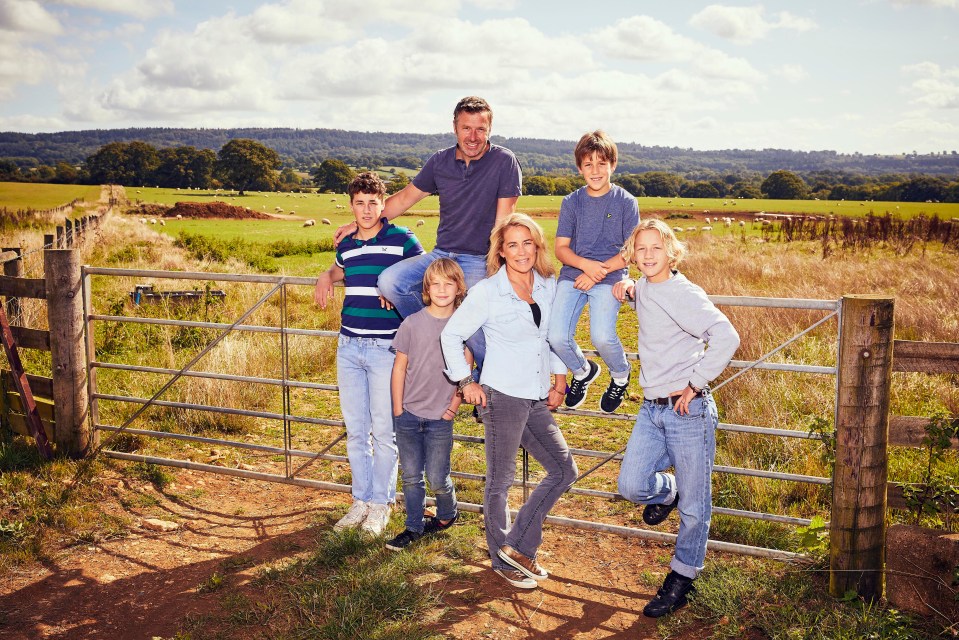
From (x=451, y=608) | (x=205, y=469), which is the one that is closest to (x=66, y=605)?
(x=205, y=469)

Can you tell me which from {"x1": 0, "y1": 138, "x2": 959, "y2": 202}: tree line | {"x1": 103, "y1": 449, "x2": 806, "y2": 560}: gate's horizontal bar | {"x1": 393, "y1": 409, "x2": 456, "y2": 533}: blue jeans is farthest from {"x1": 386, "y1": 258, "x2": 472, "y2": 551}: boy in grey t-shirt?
{"x1": 0, "y1": 138, "x2": 959, "y2": 202}: tree line

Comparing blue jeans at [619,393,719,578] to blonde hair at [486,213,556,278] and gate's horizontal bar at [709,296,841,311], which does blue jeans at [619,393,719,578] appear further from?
blonde hair at [486,213,556,278]

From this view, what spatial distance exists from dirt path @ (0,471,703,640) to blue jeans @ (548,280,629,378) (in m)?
1.43

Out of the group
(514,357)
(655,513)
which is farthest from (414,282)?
(655,513)

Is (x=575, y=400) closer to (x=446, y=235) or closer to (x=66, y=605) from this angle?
(x=446, y=235)

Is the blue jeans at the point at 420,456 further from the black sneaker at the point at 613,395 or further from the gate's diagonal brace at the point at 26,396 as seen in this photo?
the gate's diagonal brace at the point at 26,396

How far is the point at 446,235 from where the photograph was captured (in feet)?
16.3

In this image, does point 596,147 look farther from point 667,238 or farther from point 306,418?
point 306,418

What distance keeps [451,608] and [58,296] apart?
4.41m

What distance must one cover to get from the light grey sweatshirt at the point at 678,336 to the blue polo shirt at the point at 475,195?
1222mm

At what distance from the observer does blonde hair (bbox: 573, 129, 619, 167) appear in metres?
4.54

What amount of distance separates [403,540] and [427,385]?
3.68ft

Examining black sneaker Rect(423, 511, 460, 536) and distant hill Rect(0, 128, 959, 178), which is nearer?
black sneaker Rect(423, 511, 460, 536)

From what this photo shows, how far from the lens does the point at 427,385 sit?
15.2ft
